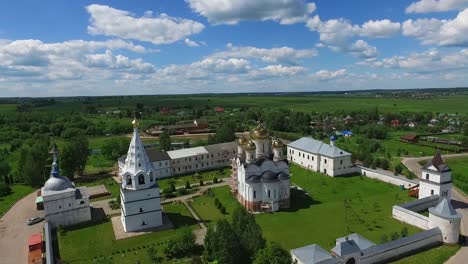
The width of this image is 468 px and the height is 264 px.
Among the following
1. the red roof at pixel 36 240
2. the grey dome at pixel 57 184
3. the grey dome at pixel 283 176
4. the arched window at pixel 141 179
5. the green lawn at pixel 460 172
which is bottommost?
the green lawn at pixel 460 172

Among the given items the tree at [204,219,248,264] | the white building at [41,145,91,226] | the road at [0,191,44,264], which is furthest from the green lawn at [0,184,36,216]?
the tree at [204,219,248,264]

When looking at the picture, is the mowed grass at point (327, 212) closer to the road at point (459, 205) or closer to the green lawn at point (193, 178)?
the road at point (459, 205)

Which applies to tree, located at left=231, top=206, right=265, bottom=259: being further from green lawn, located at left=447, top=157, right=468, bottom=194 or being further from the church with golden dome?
green lawn, located at left=447, top=157, right=468, bottom=194

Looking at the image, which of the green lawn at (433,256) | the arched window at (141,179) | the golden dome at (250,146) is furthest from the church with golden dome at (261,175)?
the green lawn at (433,256)

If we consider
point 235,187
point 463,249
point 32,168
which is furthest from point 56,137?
point 463,249

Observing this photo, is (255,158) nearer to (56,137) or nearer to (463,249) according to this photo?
(463,249)
